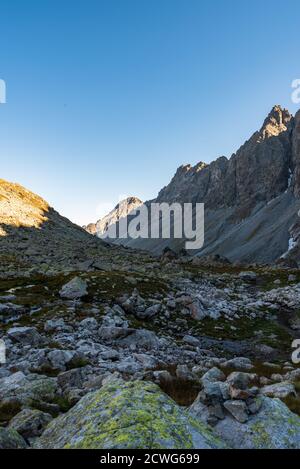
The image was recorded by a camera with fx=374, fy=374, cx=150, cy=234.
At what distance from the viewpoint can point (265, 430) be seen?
7.61 metres

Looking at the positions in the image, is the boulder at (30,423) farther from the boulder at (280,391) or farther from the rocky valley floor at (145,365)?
the boulder at (280,391)

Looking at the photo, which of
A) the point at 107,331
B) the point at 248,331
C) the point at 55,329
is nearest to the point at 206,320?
the point at 248,331

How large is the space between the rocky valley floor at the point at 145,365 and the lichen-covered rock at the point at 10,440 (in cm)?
3

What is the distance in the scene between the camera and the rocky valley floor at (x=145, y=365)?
22.3ft

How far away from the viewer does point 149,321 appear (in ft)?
82.3

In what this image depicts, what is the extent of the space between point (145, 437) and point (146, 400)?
4.14ft

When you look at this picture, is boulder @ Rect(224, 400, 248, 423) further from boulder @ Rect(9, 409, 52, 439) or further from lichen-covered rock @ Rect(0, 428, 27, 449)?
lichen-covered rock @ Rect(0, 428, 27, 449)

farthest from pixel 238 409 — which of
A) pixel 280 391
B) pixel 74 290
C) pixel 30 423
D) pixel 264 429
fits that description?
pixel 74 290

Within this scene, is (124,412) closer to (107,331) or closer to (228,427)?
(228,427)

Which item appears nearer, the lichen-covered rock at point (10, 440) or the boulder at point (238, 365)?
the lichen-covered rock at point (10, 440)

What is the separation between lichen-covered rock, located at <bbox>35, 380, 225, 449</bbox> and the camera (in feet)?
19.3

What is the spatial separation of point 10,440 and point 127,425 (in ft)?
7.65

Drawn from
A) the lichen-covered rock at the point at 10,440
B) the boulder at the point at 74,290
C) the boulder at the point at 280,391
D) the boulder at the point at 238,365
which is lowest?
the boulder at the point at 238,365

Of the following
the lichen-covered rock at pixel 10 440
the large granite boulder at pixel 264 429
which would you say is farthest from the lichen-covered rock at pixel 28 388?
the large granite boulder at pixel 264 429
